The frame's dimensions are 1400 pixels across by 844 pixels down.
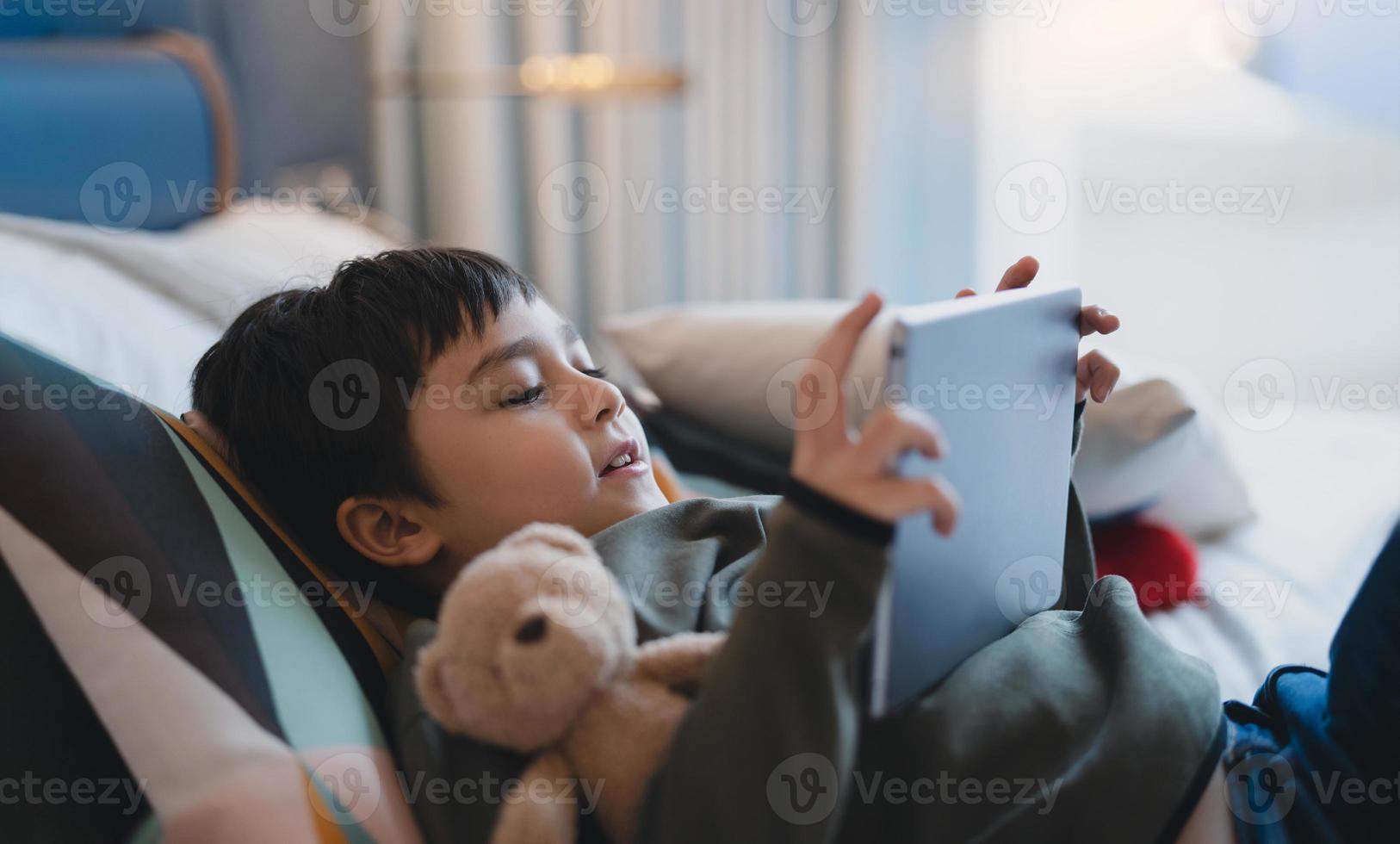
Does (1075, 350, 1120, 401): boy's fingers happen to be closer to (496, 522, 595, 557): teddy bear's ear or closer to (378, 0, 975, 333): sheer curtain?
(496, 522, 595, 557): teddy bear's ear

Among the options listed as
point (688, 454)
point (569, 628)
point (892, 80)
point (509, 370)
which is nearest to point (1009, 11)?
point (892, 80)

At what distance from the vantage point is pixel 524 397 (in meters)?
0.78

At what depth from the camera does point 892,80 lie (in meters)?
2.32

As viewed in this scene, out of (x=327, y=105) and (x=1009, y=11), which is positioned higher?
(x=1009, y=11)

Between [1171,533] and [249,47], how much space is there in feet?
5.77

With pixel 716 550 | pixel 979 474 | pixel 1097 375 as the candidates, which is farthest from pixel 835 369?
pixel 1097 375

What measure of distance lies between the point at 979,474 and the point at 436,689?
32 centimetres

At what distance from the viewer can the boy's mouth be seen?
80 cm

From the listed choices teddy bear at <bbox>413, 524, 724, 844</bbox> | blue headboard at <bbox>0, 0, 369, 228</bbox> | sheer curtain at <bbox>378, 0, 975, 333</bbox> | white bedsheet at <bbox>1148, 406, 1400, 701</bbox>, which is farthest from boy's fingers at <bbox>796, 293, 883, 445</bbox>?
sheer curtain at <bbox>378, 0, 975, 333</bbox>

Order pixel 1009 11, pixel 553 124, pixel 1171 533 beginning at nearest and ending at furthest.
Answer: pixel 1171 533 < pixel 1009 11 < pixel 553 124

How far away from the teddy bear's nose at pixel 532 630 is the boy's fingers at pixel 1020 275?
1.37 feet

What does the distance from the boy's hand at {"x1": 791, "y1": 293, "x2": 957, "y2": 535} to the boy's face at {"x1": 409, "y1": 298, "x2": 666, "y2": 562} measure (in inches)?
10.6

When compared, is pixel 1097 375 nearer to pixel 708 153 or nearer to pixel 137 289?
pixel 137 289

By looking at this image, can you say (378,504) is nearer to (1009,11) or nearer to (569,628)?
(569,628)
